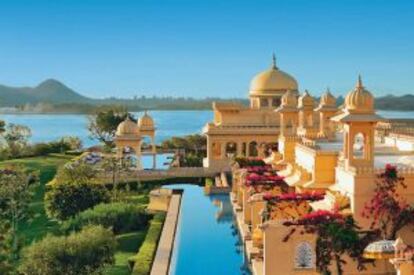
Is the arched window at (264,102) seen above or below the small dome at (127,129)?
above

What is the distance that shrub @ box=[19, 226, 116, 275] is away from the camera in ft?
42.9

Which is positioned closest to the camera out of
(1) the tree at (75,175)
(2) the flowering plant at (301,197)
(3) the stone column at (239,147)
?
(2) the flowering plant at (301,197)

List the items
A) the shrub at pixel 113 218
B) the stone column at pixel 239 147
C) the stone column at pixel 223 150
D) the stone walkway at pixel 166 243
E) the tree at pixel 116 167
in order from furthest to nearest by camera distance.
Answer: the stone column at pixel 239 147
the stone column at pixel 223 150
the tree at pixel 116 167
the shrub at pixel 113 218
the stone walkway at pixel 166 243

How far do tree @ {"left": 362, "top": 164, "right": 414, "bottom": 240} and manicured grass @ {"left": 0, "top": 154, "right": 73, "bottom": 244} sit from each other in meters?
10.1

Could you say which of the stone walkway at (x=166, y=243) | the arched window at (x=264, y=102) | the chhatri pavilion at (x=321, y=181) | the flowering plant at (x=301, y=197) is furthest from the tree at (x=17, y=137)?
the flowering plant at (x=301, y=197)

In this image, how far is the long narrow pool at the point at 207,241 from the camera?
1576cm

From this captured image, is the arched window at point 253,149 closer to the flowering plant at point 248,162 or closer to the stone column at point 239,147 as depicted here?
the stone column at point 239,147

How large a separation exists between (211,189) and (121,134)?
6.57m

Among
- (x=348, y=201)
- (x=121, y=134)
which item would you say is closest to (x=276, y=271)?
(x=348, y=201)

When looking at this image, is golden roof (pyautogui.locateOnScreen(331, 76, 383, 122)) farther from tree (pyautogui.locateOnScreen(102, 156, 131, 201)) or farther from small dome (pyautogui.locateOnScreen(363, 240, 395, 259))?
tree (pyautogui.locateOnScreen(102, 156, 131, 201))

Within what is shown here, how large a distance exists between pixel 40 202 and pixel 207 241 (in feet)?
31.2

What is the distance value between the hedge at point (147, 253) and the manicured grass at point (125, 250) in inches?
11.7

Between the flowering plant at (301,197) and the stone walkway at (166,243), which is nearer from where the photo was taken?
the stone walkway at (166,243)

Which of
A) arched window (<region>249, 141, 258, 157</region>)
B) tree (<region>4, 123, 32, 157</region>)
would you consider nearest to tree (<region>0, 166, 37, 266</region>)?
arched window (<region>249, 141, 258, 157</region>)
